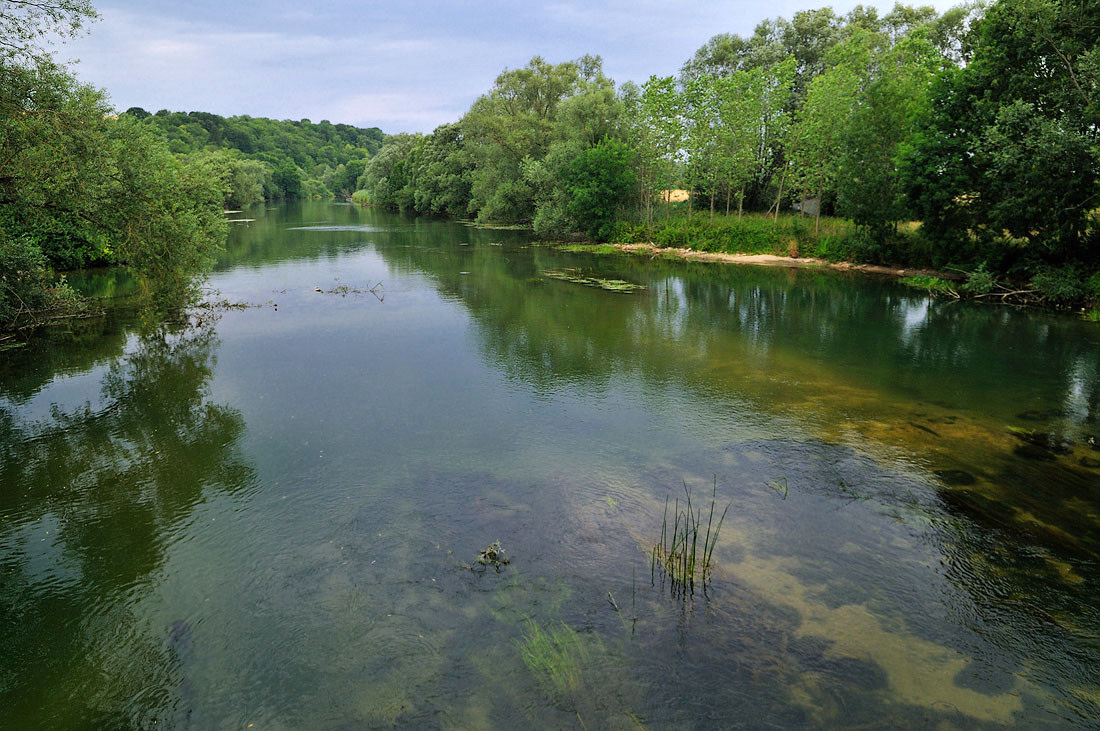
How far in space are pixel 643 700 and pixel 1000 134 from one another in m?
23.8

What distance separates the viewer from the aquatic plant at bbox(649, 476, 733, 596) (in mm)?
7379

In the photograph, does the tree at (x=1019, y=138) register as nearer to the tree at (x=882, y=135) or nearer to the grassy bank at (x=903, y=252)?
the grassy bank at (x=903, y=252)

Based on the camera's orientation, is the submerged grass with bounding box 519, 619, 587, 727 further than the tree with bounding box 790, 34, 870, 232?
No

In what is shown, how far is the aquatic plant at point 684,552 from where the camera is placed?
738 cm

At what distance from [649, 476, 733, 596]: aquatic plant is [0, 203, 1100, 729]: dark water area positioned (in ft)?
0.61

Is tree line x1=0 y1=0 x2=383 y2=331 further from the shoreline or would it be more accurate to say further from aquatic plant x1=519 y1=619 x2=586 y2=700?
the shoreline

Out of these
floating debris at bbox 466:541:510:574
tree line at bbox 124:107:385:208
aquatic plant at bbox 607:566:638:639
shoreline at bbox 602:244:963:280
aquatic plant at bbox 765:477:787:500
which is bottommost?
aquatic plant at bbox 607:566:638:639

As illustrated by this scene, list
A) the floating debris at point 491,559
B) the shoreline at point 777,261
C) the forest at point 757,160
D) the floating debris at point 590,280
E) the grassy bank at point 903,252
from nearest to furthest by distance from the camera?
the floating debris at point 491,559 < the forest at point 757,160 < the grassy bank at point 903,252 < the floating debris at point 590,280 < the shoreline at point 777,261

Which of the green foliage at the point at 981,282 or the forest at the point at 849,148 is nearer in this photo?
the forest at the point at 849,148

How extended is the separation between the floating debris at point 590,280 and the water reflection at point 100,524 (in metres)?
17.4

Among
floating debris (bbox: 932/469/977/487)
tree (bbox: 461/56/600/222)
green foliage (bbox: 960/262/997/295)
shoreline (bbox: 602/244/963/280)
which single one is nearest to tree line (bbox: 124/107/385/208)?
tree (bbox: 461/56/600/222)

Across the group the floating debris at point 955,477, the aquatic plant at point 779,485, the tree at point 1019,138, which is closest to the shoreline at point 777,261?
the tree at point 1019,138

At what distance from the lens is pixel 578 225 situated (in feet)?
155

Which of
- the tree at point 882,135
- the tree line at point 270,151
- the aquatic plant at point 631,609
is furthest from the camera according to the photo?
the tree line at point 270,151
